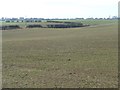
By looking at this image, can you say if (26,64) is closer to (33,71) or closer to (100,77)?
(33,71)

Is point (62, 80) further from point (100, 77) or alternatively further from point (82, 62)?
point (82, 62)

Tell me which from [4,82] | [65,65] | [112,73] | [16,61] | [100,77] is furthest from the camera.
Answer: [16,61]

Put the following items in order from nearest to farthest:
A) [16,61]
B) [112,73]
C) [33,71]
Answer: [112,73], [33,71], [16,61]

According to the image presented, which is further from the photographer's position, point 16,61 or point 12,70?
point 16,61

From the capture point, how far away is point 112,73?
1681 cm

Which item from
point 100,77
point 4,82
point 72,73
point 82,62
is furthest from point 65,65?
point 4,82

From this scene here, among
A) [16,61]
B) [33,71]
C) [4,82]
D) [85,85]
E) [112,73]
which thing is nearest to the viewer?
[85,85]

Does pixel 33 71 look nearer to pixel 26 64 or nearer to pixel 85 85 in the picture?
pixel 26 64

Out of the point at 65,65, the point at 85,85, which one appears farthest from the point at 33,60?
the point at 85,85

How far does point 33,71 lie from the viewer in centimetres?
1800

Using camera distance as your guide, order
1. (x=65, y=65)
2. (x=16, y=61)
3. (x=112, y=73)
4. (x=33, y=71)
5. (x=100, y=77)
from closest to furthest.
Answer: (x=100, y=77), (x=112, y=73), (x=33, y=71), (x=65, y=65), (x=16, y=61)

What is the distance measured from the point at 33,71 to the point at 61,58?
562cm

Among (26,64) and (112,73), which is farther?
(26,64)

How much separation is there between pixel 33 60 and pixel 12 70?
447cm
